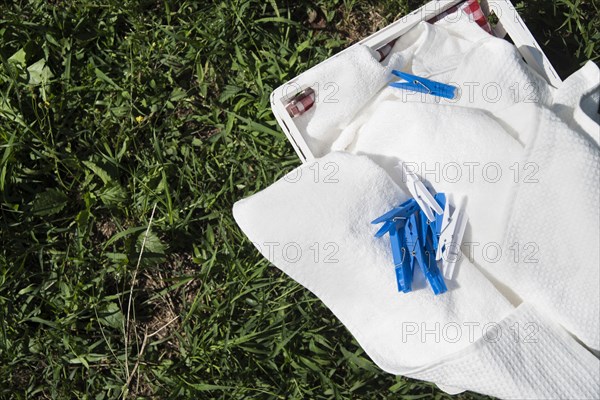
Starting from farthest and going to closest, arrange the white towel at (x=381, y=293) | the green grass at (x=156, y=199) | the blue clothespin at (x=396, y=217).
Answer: the green grass at (x=156, y=199)
the blue clothespin at (x=396, y=217)
the white towel at (x=381, y=293)

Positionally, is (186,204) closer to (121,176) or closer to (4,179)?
(121,176)

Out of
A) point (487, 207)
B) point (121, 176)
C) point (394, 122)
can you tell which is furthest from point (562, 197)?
point (121, 176)

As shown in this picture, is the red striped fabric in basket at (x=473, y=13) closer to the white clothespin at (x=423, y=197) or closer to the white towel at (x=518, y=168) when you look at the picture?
the white towel at (x=518, y=168)

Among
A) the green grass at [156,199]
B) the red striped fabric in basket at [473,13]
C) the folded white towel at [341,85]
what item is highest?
the red striped fabric in basket at [473,13]

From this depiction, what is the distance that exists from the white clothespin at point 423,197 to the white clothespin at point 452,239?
26mm

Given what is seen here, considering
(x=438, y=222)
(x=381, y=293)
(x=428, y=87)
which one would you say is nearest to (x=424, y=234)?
(x=438, y=222)

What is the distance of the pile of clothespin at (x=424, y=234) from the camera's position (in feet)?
4.49

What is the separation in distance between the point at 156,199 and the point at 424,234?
75 centimetres

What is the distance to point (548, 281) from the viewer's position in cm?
131

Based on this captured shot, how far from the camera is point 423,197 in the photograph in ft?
4.58

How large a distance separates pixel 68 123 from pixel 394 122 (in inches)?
36.9

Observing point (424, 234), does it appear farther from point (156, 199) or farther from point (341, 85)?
point (156, 199)

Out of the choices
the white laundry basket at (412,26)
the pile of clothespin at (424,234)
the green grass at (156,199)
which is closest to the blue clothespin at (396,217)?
the pile of clothespin at (424,234)

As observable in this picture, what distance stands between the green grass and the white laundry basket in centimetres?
22
